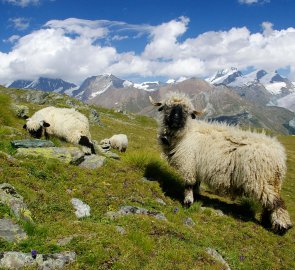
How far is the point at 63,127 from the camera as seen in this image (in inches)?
872

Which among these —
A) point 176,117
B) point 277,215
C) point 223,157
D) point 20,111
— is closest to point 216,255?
point 277,215

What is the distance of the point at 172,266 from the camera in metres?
9.16

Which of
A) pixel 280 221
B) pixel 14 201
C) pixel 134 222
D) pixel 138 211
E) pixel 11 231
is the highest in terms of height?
pixel 14 201

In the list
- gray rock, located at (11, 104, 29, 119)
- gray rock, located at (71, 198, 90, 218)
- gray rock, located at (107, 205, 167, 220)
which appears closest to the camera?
gray rock, located at (71, 198, 90, 218)

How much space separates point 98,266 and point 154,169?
9734 millimetres

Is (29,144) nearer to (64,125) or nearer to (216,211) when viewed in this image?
(64,125)

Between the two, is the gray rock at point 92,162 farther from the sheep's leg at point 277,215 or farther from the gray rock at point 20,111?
the gray rock at point 20,111

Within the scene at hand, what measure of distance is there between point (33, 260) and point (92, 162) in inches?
344

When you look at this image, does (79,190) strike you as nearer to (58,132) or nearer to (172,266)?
(172,266)

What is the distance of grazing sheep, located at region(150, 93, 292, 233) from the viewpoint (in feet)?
47.2

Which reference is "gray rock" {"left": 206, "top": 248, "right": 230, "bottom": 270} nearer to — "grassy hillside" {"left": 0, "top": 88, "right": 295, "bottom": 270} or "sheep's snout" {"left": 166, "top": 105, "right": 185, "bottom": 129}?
"grassy hillside" {"left": 0, "top": 88, "right": 295, "bottom": 270}

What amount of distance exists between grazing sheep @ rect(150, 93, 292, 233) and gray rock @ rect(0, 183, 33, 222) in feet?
23.8

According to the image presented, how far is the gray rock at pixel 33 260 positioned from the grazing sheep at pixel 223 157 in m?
8.24

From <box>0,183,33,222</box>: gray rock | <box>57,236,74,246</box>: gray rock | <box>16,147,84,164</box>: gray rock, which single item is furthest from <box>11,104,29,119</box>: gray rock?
<box>57,236,74,246</box>: gray rock
